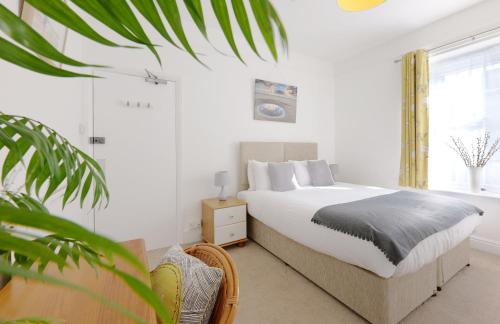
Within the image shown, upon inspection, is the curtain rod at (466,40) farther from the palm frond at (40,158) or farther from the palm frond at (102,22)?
the palm frond at (40,158)

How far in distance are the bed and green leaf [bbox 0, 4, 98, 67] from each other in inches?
65.2

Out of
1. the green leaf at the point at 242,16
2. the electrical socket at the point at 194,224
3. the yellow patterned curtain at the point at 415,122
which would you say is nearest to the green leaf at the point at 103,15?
the green leaf at the point at 242,16

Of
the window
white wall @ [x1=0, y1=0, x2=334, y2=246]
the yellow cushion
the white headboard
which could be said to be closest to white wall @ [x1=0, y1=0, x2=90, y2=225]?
white wall @ [x1=0, y1=0, x2=334, y2=246]

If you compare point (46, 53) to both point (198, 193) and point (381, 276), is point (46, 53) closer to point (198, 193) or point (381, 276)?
point (381, 276)

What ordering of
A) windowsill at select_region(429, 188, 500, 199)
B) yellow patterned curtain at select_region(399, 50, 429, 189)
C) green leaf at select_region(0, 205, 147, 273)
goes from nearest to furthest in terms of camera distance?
green leaf at select_region(0, 205, 147, 273) → windowsill at select_region(429, 188, 500, 199) → yellow patterned curtain at select_region(399, 50, 429, 189)

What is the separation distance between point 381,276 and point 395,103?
2699mm

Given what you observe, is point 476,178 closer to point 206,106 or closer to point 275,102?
→ point 275,102

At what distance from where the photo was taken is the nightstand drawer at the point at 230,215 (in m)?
2.57

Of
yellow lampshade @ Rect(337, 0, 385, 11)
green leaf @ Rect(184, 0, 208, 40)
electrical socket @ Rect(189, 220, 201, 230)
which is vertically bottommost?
electrical socket @ Rect(189, 220, 201, 230)

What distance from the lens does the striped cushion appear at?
770 mm

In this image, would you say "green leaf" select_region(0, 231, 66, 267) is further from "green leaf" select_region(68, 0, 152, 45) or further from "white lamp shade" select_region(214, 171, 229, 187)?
"white lamp shade" select_region(214, 171, 229, 187)

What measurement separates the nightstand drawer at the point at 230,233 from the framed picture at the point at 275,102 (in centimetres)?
156

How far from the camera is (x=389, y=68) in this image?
10.9ft

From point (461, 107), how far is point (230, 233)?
10.4 ft
